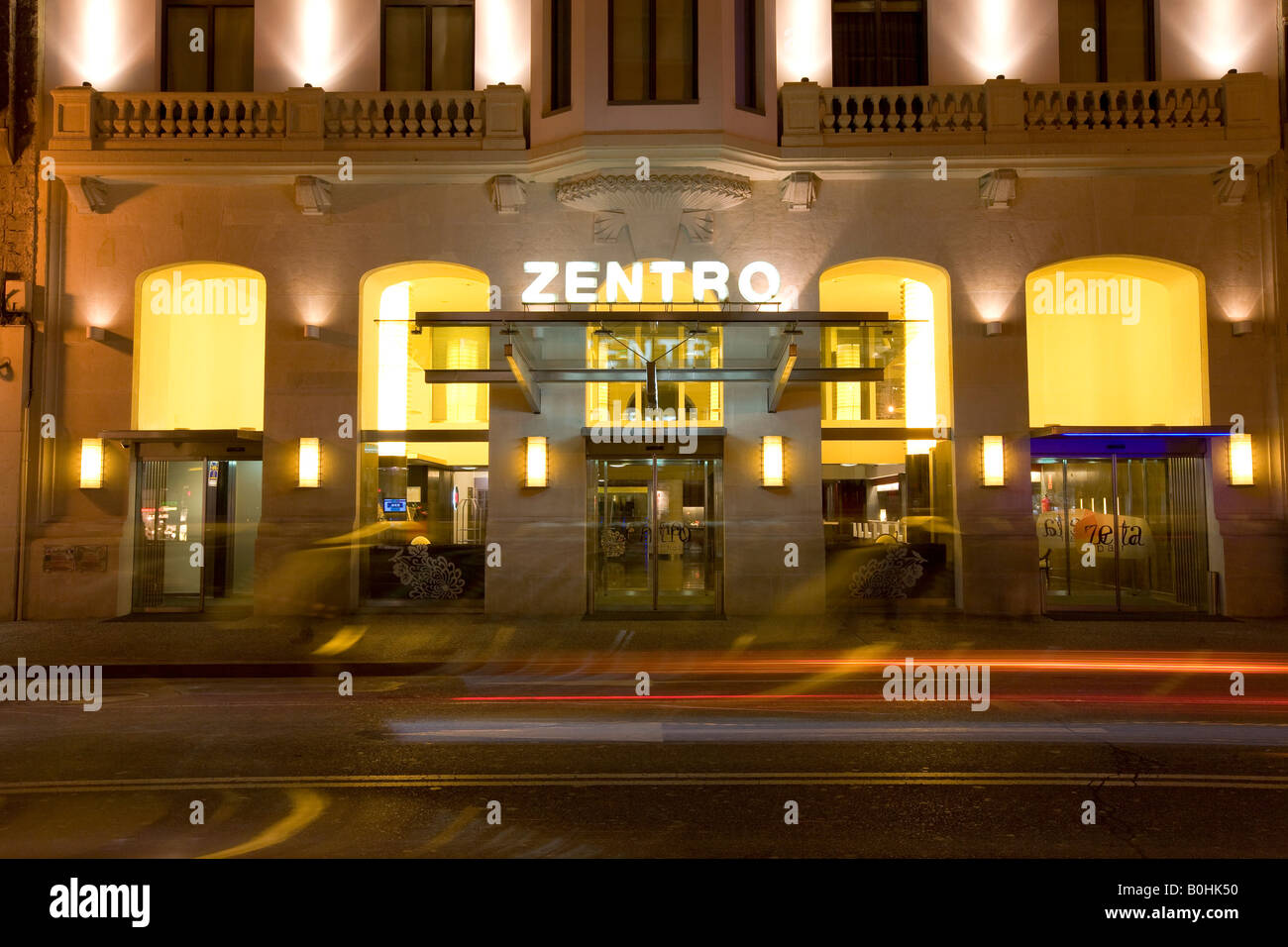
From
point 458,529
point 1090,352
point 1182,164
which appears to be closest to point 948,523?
point 1090,352

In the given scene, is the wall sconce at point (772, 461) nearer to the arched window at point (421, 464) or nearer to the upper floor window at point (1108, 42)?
the arched window at point (421, 464)

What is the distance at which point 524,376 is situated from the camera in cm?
1389

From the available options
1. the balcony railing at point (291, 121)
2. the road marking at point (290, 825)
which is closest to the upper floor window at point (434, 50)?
the balcony railing at point (291, 121)

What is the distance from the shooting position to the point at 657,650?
12.2 meters

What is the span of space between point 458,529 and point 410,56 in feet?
29.9

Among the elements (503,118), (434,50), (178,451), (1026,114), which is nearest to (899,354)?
(1026,114)

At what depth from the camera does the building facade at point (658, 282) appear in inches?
604

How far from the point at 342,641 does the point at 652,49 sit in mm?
11383

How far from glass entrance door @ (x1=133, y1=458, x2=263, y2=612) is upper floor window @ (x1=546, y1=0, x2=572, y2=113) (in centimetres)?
913

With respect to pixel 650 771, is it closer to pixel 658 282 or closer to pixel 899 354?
pixel 658 282

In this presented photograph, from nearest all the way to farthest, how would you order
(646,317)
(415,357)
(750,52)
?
(646,317)
(750,52)
(415,357)

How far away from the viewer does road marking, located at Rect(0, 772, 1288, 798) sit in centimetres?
641

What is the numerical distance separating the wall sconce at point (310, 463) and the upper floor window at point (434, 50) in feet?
22.9
